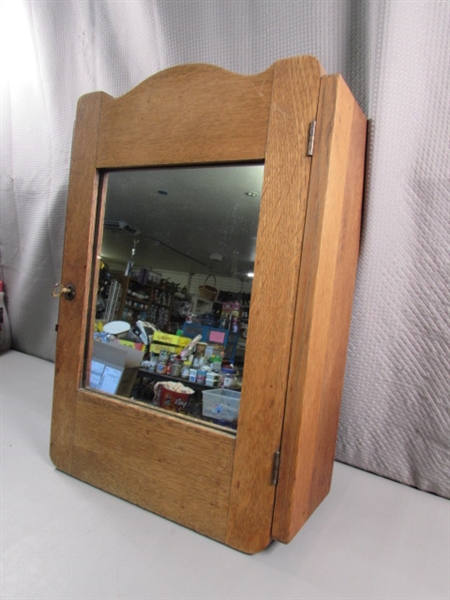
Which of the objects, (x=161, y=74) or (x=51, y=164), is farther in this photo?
(x=51, y=164)

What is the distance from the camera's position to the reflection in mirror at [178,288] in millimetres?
739

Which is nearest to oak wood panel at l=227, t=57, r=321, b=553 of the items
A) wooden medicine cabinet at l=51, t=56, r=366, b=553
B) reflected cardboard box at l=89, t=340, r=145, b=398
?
wooden medicine cabinet at l=51, t=56, r=366, b=553

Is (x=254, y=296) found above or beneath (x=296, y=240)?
beneath

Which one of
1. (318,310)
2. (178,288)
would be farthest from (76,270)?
(318,310)

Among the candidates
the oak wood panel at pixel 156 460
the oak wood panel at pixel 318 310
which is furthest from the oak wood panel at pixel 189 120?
the oak wood panel at pixel 156 460

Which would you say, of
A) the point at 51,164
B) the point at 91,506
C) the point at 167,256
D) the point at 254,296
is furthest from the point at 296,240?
the point at 51,164

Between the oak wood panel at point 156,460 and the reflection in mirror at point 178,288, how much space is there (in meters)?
0.04

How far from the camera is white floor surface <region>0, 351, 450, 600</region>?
557 mm

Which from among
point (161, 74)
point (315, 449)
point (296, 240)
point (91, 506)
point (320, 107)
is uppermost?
point (161, 74)

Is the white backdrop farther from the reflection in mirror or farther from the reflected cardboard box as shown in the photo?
the reflected cardboard box

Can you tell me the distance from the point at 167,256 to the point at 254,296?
31 cm

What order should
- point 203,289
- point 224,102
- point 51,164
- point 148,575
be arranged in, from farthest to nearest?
point 51,164 → point 203,289 → point 224,102 → point 148,575

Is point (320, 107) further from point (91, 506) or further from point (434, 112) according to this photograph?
point (91, 506)

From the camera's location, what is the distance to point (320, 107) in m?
0.62
